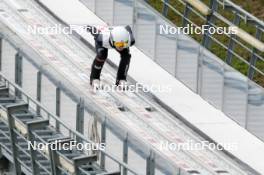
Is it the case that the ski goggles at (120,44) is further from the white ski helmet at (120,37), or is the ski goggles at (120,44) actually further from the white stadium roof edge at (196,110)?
the white stadium roof edge at (196,110)

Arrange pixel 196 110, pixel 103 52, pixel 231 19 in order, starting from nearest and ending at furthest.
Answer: pixel 103 52 < pixel 196 110 < pixel 231 19

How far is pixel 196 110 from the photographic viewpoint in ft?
103

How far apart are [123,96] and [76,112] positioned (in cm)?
302

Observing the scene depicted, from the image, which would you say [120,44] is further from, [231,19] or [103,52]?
[231,19]

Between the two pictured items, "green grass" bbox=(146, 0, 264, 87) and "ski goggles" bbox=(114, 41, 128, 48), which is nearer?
"ski goggles" bbox=(114, 41, 128, 48)

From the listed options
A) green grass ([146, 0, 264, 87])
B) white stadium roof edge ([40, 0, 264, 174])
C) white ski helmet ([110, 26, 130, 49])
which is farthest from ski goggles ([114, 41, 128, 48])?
green grass ([146, 0, 264, 87])

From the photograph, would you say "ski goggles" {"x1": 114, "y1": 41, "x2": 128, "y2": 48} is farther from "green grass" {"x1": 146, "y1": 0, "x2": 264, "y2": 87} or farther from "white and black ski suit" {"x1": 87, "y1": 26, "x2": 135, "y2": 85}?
"green grass" {"x1": 146, "y1": 0, "x2": 264, "y2": 87}

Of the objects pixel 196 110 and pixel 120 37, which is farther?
pixel 196 110

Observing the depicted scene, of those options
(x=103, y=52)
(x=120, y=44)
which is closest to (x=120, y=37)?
(x=120, y=44)

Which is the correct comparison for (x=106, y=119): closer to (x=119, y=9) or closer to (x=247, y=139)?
(x=247, y=139)

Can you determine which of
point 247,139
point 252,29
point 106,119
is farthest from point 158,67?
point 252,29

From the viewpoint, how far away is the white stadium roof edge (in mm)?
30178

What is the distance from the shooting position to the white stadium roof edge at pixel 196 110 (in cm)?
3018

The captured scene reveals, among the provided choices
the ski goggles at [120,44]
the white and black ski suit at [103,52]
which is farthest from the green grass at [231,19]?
the ski goggles at [120,44]
